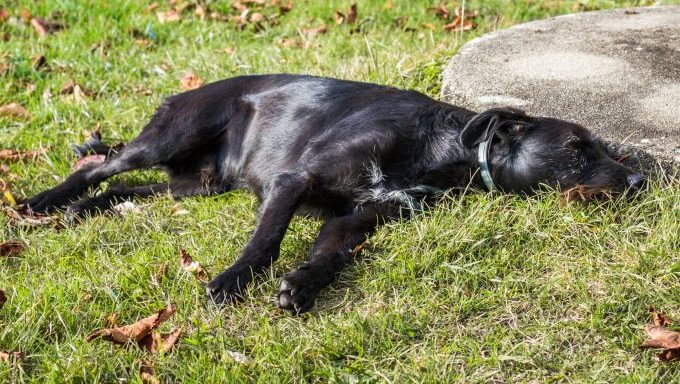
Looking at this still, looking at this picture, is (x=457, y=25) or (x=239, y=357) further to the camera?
(x=457, y=25)

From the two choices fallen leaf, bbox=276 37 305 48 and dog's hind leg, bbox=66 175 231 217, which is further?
fallen leaf, bbox=276 37 305 48

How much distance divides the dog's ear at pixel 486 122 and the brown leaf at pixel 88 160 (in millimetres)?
2540

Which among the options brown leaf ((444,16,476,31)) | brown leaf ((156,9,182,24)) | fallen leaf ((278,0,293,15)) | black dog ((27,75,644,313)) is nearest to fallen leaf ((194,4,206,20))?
brown leaf ((156,9,182,24))

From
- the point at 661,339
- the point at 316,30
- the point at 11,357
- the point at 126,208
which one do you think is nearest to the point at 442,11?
the point at 316,30

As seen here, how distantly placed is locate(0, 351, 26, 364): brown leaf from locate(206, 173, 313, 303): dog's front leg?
858 millimetres

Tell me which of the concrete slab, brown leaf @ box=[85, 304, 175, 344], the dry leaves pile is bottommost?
the dry leaves pile

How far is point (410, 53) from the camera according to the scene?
6.64m

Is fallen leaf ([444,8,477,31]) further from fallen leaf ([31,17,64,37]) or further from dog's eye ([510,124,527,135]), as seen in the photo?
fallen leaf ([31,17,64,37])

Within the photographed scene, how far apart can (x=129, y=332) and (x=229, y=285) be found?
54cm

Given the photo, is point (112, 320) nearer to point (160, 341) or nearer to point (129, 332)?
point (129, 332)

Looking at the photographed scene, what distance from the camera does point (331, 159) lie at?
459cm

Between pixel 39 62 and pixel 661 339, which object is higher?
pixel 39 62

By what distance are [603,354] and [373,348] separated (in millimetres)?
935

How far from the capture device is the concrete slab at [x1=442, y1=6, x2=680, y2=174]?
4816 millimetres
